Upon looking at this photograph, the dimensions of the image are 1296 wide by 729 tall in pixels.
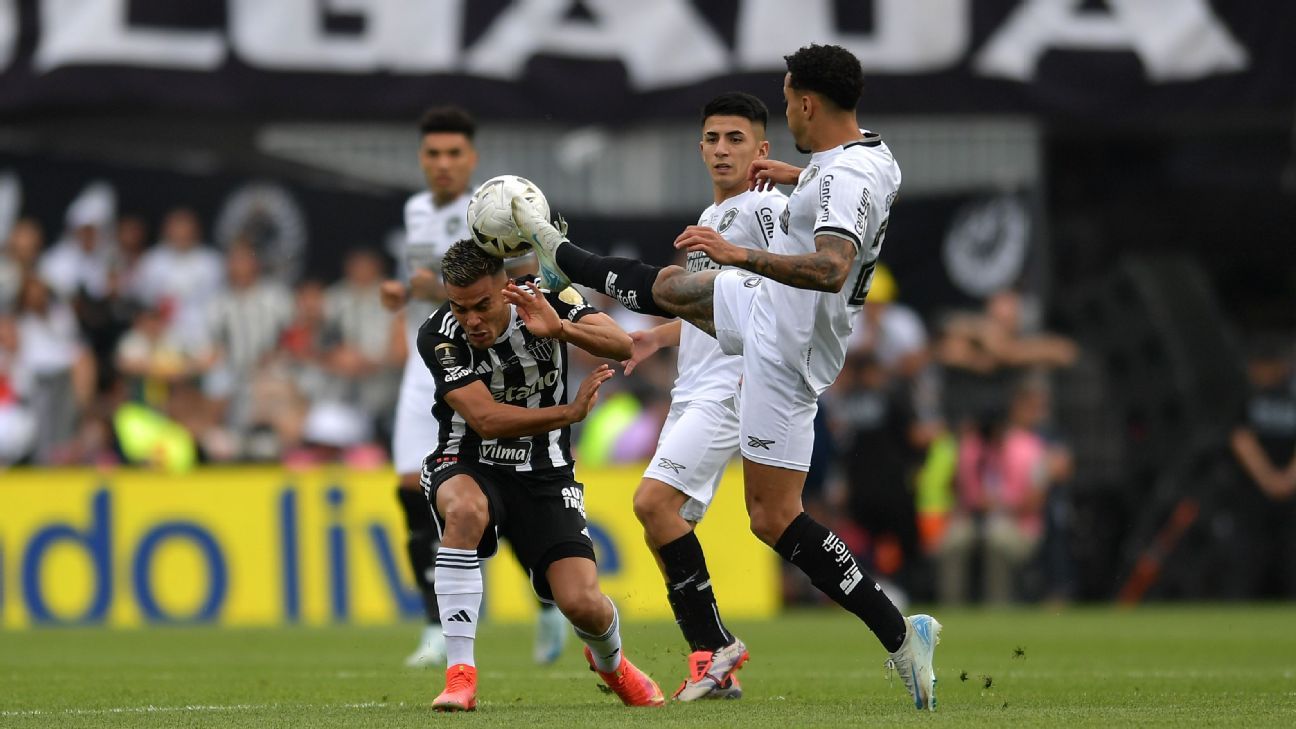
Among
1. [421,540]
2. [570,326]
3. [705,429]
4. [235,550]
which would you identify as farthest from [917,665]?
[235,550]

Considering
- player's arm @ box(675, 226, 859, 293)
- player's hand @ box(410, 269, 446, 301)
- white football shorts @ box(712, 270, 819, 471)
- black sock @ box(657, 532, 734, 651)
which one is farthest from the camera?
player's hand @ box(410, 269, 446, 301)

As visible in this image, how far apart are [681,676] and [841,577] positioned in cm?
266

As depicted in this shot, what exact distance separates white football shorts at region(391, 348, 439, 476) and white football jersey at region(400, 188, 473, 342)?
9.1 inches

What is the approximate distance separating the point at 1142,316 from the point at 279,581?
8.16 meters

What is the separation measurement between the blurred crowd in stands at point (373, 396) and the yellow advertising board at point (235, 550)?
74cm

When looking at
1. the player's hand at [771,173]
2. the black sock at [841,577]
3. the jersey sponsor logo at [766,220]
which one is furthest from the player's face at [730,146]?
the black sock at [841,577]

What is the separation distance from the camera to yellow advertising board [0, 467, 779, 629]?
14.8 metres

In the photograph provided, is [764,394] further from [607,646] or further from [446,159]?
[446,159]

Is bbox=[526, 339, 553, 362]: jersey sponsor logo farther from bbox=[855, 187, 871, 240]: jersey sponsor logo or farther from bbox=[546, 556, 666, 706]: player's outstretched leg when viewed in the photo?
bbox=[855, 187, 871, 240]: jersey sponsor logo

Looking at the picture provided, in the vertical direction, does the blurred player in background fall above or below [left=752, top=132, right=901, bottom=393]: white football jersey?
below

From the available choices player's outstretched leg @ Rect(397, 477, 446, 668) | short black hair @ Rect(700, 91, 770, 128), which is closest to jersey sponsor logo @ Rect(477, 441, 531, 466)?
short black hair @ Rect(700, 91, 770, 128)

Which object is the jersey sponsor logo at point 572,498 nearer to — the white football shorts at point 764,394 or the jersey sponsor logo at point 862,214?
the white football shorts at point 764,394

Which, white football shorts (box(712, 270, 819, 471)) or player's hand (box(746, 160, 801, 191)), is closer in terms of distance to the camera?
white football shorts (box(712, 270, 819, 471))

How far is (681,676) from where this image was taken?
10.1 meters
